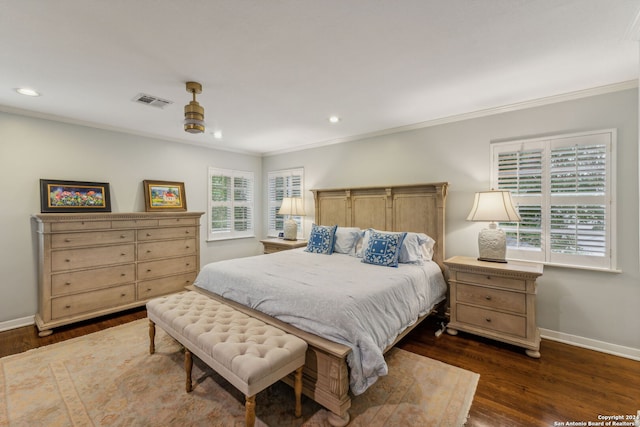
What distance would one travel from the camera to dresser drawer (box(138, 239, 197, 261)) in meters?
3.78


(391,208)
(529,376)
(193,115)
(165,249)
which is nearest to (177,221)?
(165,249)

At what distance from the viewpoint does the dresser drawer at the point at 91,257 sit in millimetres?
3127

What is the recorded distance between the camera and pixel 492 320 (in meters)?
2.77

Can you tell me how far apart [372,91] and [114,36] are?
2127 mm

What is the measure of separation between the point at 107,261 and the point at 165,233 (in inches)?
29.7

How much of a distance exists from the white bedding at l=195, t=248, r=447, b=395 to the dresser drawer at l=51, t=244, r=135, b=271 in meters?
1.32

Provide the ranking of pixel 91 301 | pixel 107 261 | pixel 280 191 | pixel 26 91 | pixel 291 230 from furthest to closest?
pixel 280 191 → pixel 291 230 → pixel 107 261 → pixel 91 301 → pixel 26 91

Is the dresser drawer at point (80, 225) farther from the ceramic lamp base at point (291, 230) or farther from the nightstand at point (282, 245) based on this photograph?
the ceramic lamp base at point (291, 230)

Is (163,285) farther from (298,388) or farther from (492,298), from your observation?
(492,298)

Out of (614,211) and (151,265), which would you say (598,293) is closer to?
(614,211)

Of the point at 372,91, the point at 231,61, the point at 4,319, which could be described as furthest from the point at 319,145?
the point at 4,319

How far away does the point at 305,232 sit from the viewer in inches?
205

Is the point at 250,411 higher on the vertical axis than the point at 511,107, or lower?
lower

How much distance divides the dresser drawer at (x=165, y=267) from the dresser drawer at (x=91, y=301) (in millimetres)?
224
